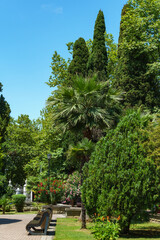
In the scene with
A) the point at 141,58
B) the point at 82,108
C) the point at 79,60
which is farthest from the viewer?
the point at 79,60

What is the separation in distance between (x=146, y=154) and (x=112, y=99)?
592 cm

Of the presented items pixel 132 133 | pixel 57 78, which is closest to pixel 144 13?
pixel 57 78

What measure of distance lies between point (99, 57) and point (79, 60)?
7.00 feet

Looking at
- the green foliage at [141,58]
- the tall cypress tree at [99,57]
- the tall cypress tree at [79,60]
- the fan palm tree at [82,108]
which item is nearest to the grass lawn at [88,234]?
the fan palm tree at [82,108]

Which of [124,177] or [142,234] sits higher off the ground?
[124,177]

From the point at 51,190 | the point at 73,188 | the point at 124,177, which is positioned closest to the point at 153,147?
the point at 124,177

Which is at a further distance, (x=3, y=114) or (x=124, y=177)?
(x=3, y=114)

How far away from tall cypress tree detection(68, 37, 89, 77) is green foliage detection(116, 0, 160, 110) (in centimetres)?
459

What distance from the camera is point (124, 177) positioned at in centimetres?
1055

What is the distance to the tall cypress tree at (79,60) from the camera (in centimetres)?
3081

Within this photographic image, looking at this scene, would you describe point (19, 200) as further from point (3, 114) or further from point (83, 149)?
point (3, 114)

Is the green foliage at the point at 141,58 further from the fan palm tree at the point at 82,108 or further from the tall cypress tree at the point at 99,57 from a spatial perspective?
the fan palm tree at the point at 82,108

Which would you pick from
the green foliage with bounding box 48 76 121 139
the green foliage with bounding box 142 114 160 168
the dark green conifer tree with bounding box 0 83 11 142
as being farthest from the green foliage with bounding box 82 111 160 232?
the dark green conifer tree with bounding box 0 83 11 142

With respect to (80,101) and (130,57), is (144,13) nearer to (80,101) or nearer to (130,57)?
(130,57)
